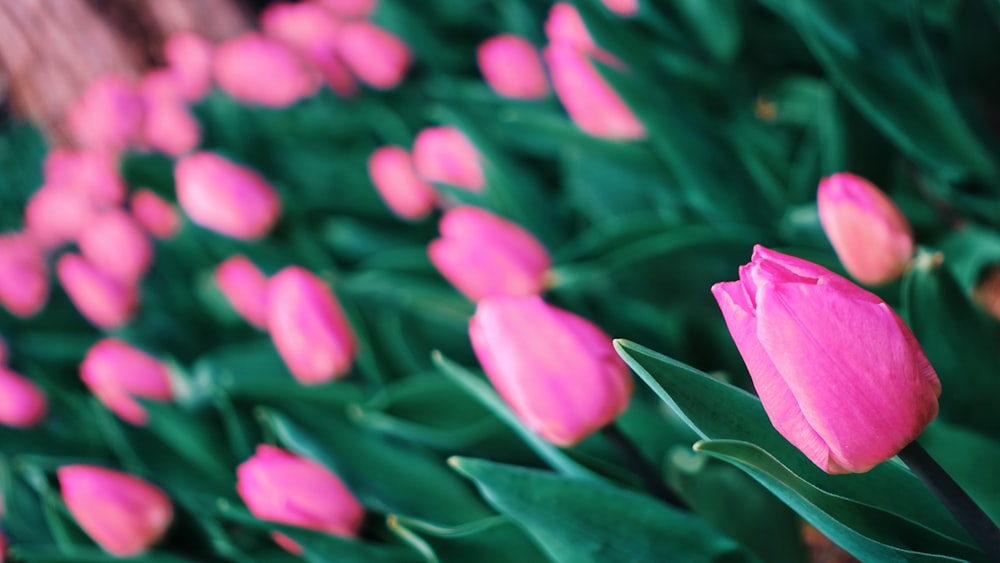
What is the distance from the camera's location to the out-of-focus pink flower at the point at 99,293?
78 cm

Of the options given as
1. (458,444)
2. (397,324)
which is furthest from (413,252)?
(458,444)

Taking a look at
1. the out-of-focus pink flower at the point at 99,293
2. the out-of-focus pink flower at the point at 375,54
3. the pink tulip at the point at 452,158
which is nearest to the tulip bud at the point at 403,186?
the pink tulip at the point at 452,158

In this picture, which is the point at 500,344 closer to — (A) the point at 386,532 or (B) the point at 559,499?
(B) the point at 559,499

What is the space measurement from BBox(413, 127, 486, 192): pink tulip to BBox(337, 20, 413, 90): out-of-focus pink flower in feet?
0.72

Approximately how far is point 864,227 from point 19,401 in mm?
692

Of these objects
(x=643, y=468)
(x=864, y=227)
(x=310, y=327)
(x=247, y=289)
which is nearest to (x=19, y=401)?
(x=247, y=289)

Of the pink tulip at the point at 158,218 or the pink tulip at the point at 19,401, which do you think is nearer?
the pink tulip at the point at 19,401

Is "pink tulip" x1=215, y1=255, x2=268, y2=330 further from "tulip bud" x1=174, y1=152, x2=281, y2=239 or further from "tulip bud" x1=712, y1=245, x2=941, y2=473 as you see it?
"tulip bud" x1=712, y1=245, x2=941, y2=473

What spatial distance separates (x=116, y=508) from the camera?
54 centimetres

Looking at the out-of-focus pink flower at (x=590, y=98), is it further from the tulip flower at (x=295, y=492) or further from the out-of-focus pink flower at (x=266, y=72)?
the out-of-focus pink flower at (x=266, y=72)

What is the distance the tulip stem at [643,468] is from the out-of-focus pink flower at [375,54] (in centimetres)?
55

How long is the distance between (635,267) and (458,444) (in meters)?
0.15

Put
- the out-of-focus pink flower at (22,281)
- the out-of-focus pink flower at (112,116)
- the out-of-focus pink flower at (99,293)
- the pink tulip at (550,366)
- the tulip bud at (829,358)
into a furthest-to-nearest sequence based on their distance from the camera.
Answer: the out-of-focus pink flower at (112,116), the out-of-focus pink flower at (22,281), the out-of-focus pink flower at (99,293), the pink tulip at (550,366), the tulip bud at (829,358)

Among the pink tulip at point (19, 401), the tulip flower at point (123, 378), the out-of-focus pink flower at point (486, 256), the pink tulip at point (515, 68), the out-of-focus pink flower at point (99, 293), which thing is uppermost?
the pink tulip at point (515, 68)
